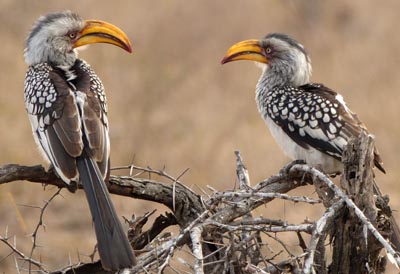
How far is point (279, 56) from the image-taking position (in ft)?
17.6

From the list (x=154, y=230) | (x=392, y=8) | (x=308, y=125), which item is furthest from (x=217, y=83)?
(x=154, y=230)

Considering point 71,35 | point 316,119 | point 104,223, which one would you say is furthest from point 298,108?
point 104,223

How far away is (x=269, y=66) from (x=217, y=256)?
5.84 ft

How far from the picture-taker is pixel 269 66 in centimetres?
536

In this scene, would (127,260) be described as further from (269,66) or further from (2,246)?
(2,246)

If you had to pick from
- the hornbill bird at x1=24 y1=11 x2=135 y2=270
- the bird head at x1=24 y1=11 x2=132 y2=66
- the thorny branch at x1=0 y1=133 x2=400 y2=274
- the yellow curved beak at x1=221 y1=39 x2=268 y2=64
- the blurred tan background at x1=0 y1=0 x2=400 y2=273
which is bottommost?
the thorny branch at x1=0 y1=133 x2=400 y2=274

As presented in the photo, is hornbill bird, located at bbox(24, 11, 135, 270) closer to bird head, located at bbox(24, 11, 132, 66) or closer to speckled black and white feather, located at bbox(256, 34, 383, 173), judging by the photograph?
bird head, located at bbox(24, 11, 132, 66)

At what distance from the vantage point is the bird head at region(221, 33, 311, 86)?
207 inches

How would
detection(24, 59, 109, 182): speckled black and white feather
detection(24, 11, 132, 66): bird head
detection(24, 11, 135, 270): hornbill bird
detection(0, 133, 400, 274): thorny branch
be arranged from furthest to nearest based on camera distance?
1. detection(24, 11, 132, 66): bird head
2. detection(24, 59, 109, 182): speckled black and white feather
3. detection(24, 11, 135, 270): hornbill bird
4. detection(0, 133, 400, 274): thorny branch

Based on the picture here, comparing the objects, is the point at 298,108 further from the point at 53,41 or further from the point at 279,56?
the point at 53,41

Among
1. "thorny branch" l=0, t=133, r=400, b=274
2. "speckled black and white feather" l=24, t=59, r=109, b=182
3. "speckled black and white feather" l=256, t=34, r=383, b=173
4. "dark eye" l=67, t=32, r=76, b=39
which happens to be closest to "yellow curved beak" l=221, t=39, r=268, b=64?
"speckled black and white feather" l=256, t=34, r=383, b=173

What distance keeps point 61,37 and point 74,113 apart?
0.81 m

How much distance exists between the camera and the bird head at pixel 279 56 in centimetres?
527

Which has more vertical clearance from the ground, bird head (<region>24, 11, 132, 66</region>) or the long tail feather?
bird head (<region>24, 11, 132, 66</region>)
